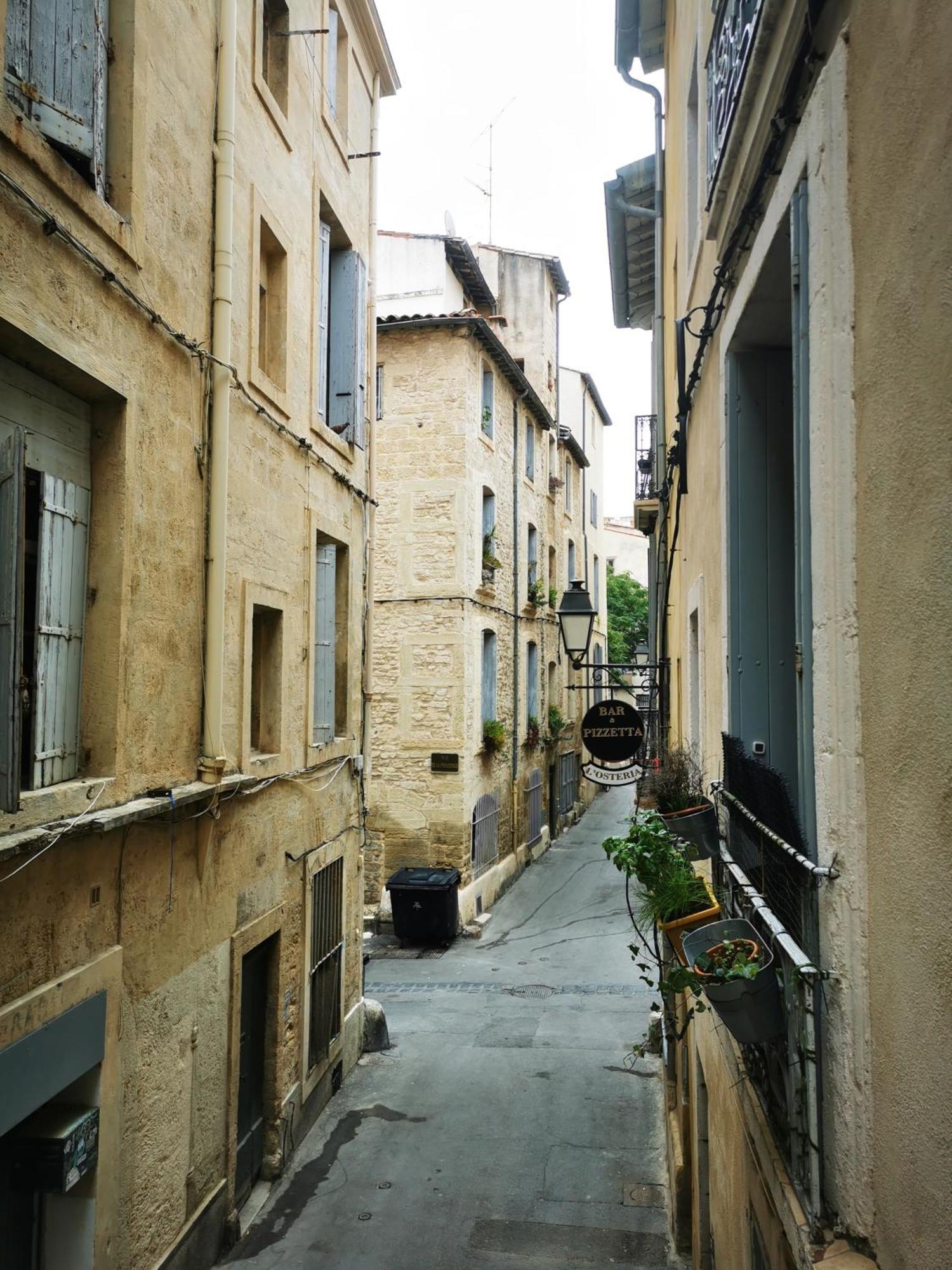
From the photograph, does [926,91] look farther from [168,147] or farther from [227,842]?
[227,842]

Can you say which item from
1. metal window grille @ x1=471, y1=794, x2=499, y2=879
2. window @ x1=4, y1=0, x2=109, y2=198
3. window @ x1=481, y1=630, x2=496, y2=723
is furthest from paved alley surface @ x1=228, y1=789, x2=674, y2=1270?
window @ x1=4, y1=0, x2=109, y2=198

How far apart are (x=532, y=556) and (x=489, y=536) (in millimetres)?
4915

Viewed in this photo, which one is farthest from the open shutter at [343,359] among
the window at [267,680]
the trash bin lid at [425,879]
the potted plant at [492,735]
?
the potted plant at [492,735]

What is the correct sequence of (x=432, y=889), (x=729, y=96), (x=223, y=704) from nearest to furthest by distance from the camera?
(x=729, y=96)
(x=223, y=704)
(x=432, y=889)

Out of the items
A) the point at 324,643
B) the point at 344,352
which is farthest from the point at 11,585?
the point at 344,352

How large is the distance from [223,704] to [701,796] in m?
3.92

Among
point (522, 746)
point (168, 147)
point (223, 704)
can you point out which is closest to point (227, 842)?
point (223, 704)

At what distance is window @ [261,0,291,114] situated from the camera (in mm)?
9328

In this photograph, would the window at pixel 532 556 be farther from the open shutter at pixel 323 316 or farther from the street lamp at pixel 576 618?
the open shutter at pixel 323 316

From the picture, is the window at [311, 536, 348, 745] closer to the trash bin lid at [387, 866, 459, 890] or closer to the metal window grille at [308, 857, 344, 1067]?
the metal window grille at [308, 857, 344, 1067]

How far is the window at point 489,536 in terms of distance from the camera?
827 inches

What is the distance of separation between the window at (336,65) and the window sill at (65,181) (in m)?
5.79

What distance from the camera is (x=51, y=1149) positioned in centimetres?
525

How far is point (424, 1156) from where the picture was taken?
933 cm
